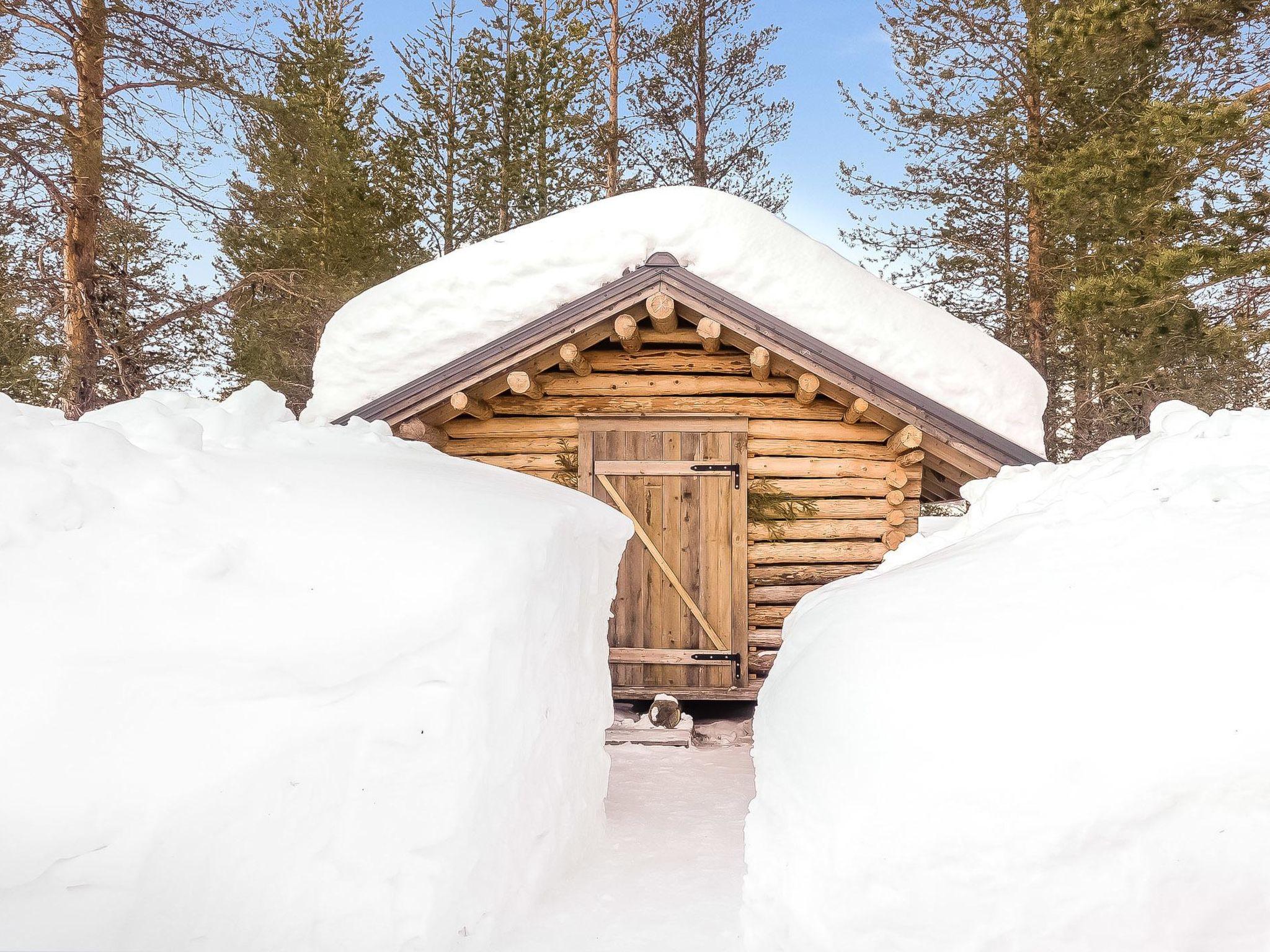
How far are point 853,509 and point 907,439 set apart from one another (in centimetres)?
84

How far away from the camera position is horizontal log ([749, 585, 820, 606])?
6484 millimetres

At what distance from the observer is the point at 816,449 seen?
21.4 ft

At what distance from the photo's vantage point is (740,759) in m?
5.55

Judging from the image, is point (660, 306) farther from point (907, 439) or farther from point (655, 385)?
point (907, 439)

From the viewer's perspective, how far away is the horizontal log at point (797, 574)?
6500 mm

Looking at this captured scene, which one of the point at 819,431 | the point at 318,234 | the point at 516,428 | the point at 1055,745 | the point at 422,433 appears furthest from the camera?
the point at 318,234

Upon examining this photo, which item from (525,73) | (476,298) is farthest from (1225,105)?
(525,73)

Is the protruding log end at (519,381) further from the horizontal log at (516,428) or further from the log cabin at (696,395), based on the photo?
the horizontal log at (516,428)

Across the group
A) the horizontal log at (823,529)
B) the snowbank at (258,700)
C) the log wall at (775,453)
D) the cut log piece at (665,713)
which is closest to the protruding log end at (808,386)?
the log wall at (775,453)

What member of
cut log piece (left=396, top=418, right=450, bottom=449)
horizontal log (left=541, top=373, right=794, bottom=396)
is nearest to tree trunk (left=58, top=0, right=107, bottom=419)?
cut log piece (left=396, top=418, right=450, bottom=449)

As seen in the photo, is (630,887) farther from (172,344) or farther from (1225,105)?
(172,344)

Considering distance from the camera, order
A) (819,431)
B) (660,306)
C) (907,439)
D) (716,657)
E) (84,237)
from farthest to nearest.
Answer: (84,237) → (819,431) → (716,657) → (907,439) → (660,306)

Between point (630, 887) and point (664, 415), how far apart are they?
389 centimetres

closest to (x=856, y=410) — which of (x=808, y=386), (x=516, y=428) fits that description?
(x=808, y=386)
